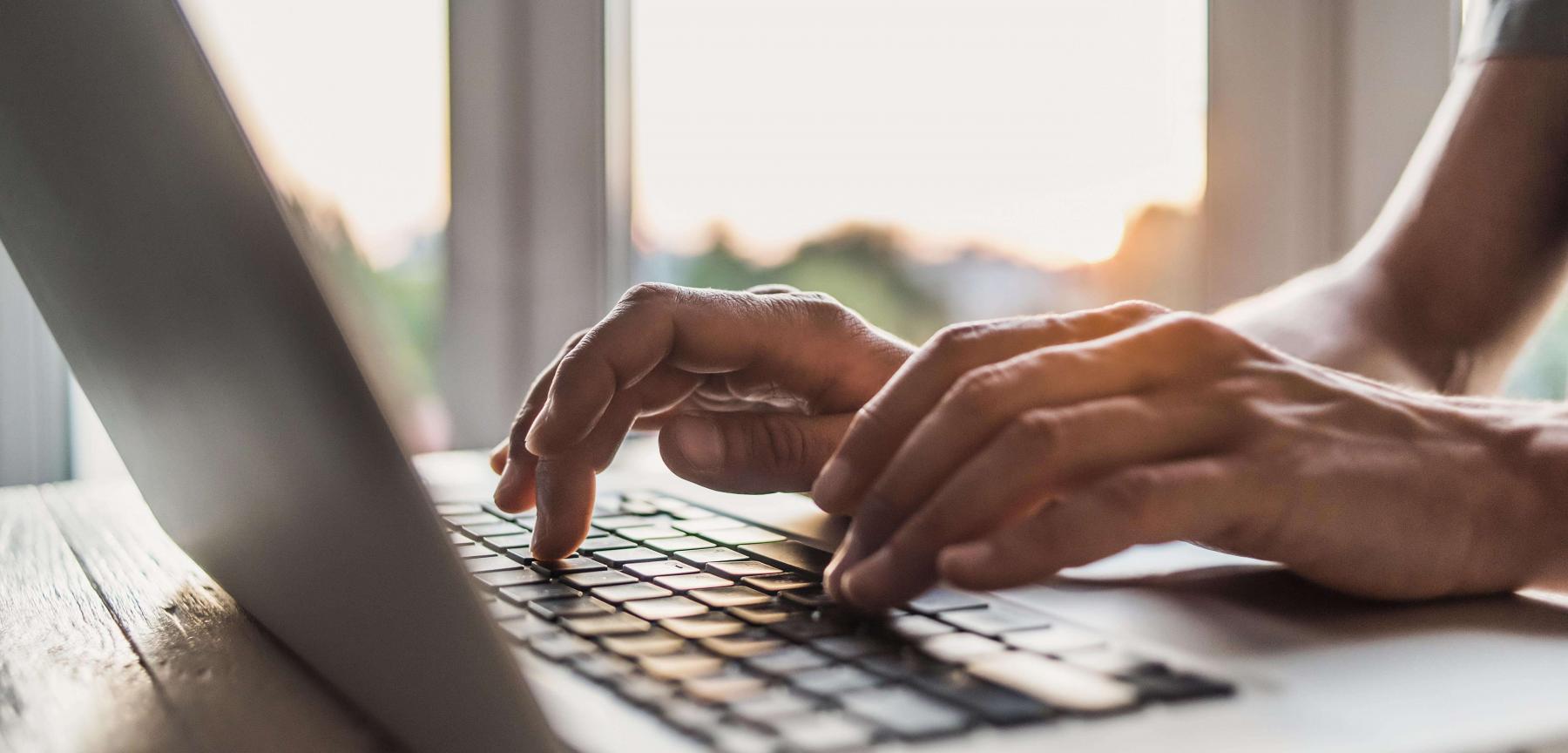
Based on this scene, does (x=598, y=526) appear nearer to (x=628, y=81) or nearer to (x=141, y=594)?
(x=141, y=594)

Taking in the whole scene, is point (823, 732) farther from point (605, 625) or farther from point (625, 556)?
point (625, 556)

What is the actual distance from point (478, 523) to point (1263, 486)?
412mm

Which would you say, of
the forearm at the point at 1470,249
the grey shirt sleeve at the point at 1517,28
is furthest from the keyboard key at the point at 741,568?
the grey shirt sleeve at the point at 1517,28

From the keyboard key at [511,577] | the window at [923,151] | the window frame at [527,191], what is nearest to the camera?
the keyboard key at [511,577]

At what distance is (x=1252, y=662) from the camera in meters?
0.34

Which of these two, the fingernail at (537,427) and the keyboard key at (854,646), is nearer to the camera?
the keyboard key at (854,646)

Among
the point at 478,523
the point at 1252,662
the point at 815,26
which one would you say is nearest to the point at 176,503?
the point at 478,523

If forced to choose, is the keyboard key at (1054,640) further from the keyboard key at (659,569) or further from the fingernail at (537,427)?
the fingernail at (537,427)

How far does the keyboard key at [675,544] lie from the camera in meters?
0.53

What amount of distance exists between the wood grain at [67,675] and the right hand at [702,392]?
0.19 metres

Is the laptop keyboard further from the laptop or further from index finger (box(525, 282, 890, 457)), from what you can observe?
index finger (box(525, 282, 890, 457))

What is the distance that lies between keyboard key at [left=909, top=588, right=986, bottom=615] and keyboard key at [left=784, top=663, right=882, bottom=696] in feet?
0.29

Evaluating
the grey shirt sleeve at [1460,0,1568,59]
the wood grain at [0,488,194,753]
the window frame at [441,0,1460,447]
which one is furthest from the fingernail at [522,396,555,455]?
the grey shirt sleeve at [1460,0,1568,59]

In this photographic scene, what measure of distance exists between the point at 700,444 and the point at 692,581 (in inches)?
7.8
